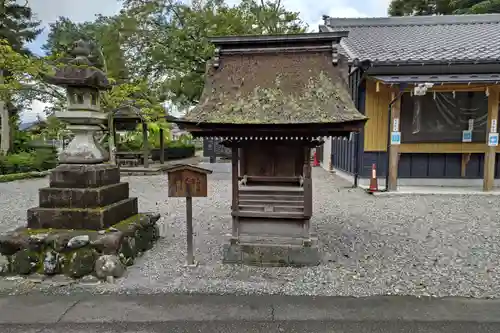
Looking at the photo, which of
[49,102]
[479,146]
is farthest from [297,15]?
[49,102]

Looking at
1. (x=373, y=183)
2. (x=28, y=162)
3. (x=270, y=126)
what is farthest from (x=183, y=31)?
(x=270, y=126)

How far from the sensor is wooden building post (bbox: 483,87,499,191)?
9109 mm

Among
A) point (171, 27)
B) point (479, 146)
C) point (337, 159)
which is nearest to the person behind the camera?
point (479, 146)

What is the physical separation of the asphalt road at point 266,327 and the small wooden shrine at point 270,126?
1472 millimetres

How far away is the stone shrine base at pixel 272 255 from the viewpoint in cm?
455

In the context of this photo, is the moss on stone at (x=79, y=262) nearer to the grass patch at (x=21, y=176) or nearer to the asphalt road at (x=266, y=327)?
the asphalt road at (x=266, y=327)

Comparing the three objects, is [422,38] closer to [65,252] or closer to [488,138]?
[488,138]

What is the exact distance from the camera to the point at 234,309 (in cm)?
340

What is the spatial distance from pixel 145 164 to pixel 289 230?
42.7 ft

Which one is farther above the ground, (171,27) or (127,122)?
(171,27)

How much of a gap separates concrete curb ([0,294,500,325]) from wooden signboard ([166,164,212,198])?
1323 mm

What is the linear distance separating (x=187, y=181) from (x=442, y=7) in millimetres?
29294

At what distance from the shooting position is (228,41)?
4660 mm

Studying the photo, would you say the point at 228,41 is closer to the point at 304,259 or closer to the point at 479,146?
the point at 304,259
